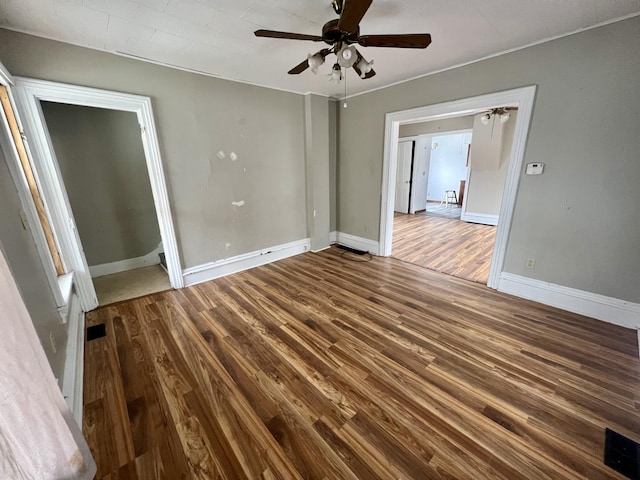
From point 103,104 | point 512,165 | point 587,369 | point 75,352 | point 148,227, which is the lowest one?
point 587,369

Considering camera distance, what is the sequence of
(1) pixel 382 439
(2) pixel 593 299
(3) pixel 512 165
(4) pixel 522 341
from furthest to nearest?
1. (3) pixel 512 165
2. (2) pixel 593 299
3. (4) pixel 522 341
4. (1) pixel 382 439

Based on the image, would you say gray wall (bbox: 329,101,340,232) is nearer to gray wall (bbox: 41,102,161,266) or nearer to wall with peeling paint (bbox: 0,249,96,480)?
gray wall (bbox: 41,102,161,266)

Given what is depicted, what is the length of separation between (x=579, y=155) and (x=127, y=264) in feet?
17.9

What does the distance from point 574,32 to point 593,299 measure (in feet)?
7.68

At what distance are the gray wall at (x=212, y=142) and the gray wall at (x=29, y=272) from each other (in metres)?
1.19

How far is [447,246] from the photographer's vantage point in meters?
4.42

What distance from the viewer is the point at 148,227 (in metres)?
3.72

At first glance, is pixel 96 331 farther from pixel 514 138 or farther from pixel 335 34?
pixel 514 138

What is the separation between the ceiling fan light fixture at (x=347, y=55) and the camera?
1.52 meters

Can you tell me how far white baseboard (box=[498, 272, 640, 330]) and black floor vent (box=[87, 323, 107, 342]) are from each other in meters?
4.06

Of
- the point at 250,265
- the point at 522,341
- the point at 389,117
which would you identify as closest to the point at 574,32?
the point at 389,117

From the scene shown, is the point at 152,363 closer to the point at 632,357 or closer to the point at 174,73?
the point at 174,73

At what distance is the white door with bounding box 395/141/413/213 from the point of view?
6.77 m

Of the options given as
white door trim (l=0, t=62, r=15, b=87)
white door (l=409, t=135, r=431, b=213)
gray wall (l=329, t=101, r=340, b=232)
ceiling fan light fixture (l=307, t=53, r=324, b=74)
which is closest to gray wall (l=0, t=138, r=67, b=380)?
white door trim (l=0, t=62, r=15, b=87)
